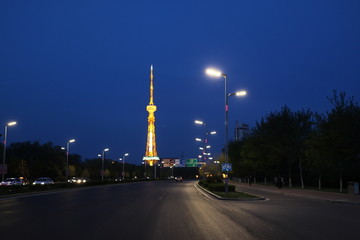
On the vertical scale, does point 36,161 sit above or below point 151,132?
below

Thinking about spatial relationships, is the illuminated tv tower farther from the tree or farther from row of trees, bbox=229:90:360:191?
the tree

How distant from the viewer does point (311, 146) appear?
41.8 m

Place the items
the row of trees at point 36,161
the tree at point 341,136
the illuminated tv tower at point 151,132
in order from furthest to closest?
the illuminated tv tower at point 151,132
the row of trees at point 36,161
the tree at point 341,136

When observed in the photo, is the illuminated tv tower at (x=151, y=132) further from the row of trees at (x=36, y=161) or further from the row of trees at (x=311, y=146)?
the row of trees at (x=311, y=146)

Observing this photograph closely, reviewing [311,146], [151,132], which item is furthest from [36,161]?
[151,132]

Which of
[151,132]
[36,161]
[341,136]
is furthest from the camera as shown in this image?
[151,132]

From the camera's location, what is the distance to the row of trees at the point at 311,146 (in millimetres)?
37500

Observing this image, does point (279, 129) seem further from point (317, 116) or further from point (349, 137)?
point (349, 137)

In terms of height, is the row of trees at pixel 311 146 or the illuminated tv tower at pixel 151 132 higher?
the illuminated tv tower at pixel 151 132

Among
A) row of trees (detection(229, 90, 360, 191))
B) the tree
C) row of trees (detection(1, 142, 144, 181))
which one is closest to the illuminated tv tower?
row of trees (detection(1, 142, 144, 181))

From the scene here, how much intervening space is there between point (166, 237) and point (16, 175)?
78.1 m

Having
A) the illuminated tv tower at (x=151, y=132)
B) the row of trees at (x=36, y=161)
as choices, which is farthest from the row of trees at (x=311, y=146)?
the illuminated tv tower at (x=151, y=132)

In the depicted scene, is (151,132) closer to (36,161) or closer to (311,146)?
(36,161)

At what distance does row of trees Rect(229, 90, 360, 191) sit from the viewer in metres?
37.5
